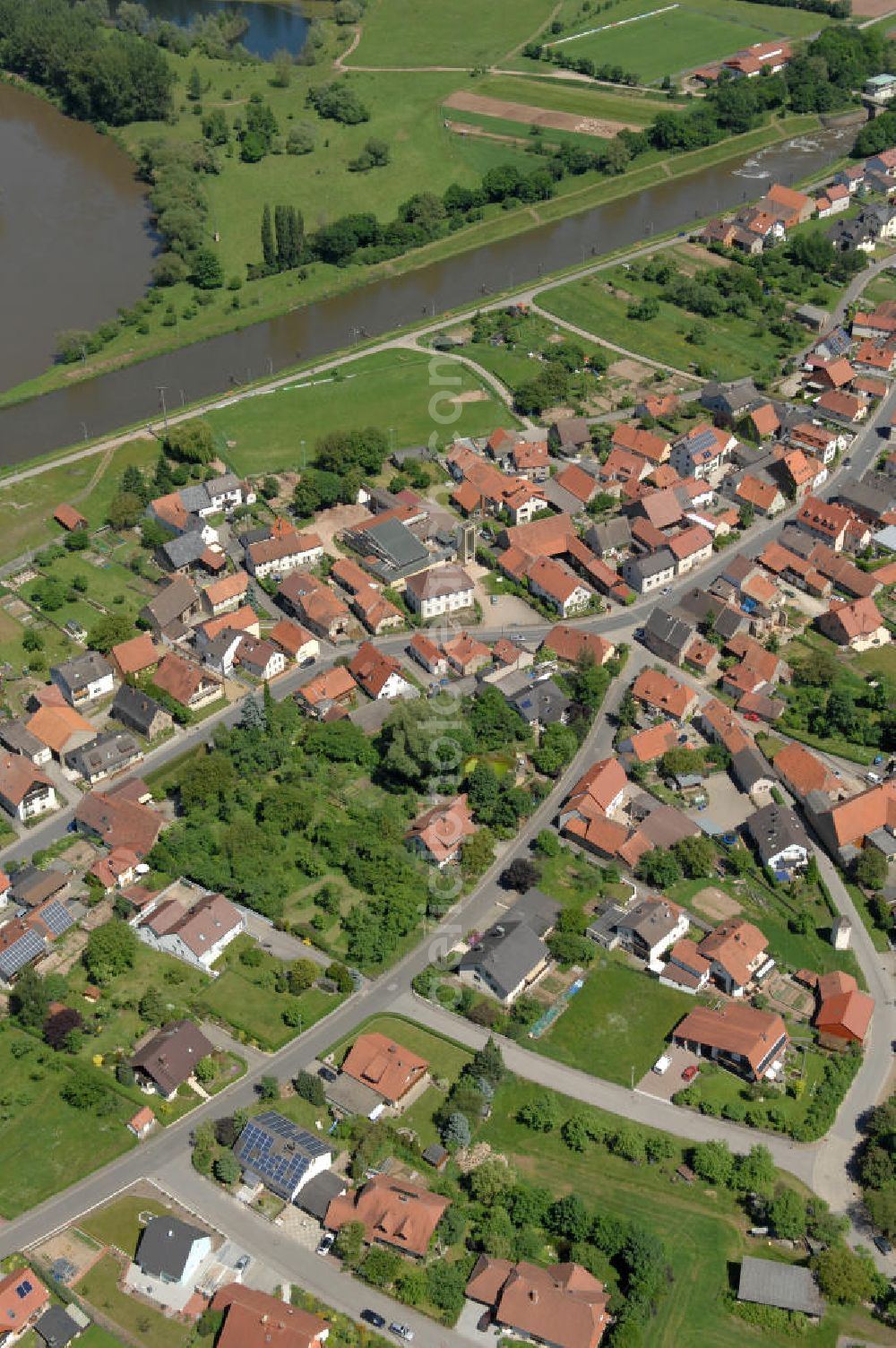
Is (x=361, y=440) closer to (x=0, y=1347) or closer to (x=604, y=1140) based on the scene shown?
(x=604, y=1140)

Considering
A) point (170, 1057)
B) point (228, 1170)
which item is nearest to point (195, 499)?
point (170, 1057)

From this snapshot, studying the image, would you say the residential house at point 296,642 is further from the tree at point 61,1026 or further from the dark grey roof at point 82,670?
the tree at point 61,1026

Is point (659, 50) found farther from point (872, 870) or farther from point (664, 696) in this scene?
point (872, 870)

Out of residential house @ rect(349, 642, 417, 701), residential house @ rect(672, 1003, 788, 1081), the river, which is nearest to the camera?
residential house @ rect(672, 1003, 788, 1081)

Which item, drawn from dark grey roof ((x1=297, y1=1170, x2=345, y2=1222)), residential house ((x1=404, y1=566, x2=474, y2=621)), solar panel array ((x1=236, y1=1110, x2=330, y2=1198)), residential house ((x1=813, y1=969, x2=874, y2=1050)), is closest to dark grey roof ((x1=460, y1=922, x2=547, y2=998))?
solar panel array ((x1=236, y1=1110, x2=330, y2=1198))

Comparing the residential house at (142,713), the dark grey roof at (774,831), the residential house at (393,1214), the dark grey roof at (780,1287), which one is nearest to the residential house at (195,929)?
the residential house at (142,713)

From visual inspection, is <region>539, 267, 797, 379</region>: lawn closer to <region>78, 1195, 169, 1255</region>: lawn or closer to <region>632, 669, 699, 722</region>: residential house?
<region>632, 669, 699, 722</region>: residential house

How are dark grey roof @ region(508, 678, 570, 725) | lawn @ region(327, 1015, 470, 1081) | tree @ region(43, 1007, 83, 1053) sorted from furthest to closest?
dark grey roof @ region(508, 678, 570, 725) < tree @ region(43, 1007, 83, 1053) < lawn @ region(327, 1015, 470, 1081)
